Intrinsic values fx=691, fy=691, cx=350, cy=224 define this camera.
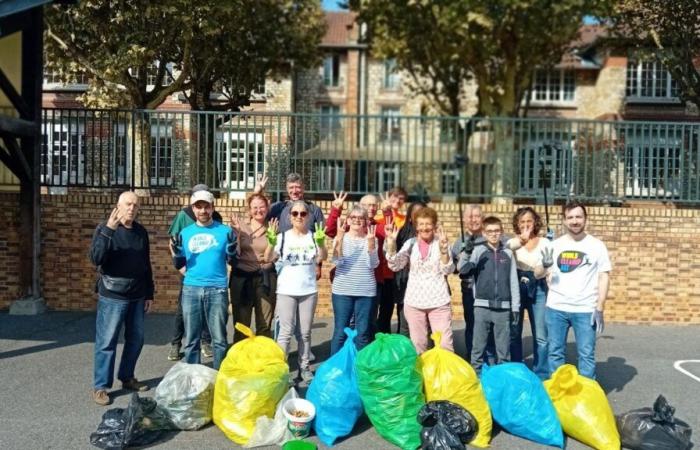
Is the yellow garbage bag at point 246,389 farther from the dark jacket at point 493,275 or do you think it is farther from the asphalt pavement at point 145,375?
the dark jacket at point 493,275

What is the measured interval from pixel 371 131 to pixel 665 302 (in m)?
5.01

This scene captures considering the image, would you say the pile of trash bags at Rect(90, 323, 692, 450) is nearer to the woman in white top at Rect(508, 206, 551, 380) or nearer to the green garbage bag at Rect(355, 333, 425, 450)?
the green garbage bag at Rect(355, 333, 425, 450)

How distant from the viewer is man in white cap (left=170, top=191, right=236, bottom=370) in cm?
602

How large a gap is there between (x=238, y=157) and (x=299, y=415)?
600 cm

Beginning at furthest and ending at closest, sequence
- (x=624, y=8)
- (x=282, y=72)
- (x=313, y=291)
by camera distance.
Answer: (x=282, y=72)
(x=624, y=8)
(x=313, y=291)

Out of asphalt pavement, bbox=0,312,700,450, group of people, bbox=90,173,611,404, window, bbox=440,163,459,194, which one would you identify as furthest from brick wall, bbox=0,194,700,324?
group of people, bbox=90,173,611,404

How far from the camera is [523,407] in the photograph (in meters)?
5.17

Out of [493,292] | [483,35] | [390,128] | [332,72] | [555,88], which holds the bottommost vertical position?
[493,292]

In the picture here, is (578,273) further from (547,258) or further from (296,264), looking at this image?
(296,264)

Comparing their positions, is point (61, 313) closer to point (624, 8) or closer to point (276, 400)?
point (276, 400)

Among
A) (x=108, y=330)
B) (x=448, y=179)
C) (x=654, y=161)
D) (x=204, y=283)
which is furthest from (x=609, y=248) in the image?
(x=108, y=330)

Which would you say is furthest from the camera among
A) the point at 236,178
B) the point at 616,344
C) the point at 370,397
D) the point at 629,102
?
the point at 629,102

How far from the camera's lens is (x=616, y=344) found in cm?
869

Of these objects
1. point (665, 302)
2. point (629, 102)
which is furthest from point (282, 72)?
point (629, 102)
